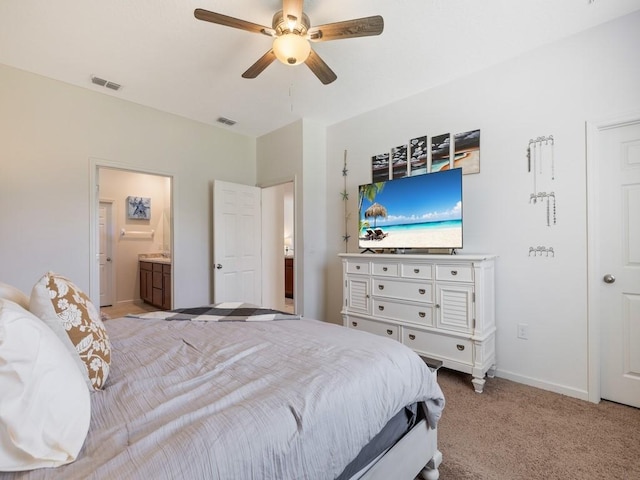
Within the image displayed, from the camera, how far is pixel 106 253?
5.43 m

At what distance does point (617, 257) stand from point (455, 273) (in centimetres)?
109

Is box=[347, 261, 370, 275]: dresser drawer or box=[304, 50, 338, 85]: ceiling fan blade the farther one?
box=[347, 261, 370, 275]: dresser drawer

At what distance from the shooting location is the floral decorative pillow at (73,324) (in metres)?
1.00

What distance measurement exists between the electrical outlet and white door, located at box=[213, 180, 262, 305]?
311 cm

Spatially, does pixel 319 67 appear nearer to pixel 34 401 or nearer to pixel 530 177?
pixel 530 177

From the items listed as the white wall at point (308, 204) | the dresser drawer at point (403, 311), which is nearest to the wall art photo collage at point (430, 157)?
the white wall at point (308, 204)

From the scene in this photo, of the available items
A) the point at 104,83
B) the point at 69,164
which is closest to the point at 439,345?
the point at 69,164

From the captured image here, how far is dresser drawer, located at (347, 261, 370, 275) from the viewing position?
305cm

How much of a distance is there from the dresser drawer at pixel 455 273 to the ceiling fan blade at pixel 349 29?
5.78 ft

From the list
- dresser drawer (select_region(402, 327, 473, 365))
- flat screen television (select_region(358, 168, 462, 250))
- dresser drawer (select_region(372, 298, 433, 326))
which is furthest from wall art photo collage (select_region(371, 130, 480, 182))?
dresser drawer (select_region(402, 327, 473, 365))

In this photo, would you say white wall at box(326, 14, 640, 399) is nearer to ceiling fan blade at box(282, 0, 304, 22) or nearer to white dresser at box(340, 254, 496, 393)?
white dresser at box(340, 254, 496, 393)

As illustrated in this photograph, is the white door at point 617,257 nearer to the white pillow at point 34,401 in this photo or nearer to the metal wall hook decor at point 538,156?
the metal wall hook decor at point 538,156

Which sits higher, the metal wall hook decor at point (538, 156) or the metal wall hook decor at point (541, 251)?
the metal wall hook decor at point (538, 156)

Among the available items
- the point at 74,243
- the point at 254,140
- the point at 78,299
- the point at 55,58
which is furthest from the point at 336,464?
the point at 254,140
